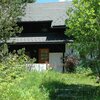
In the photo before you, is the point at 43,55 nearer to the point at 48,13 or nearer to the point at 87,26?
the point at 48,13

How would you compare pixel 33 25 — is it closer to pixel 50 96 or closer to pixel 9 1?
pixel 9 1

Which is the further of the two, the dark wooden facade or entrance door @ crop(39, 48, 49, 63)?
entrance door @ crop(39, 48, 49, 63)

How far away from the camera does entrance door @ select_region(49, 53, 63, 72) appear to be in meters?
29.5

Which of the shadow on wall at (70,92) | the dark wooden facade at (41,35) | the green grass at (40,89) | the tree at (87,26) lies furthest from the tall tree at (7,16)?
the dark wooden facade at (41,35)

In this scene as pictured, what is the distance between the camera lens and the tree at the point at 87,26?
14359 mm

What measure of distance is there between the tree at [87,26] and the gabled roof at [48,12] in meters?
15.2

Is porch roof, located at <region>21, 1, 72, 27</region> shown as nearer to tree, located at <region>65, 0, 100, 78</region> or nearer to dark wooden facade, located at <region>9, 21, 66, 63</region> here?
dark wooden facade, located at <region>9, 21, 66, 63</region>

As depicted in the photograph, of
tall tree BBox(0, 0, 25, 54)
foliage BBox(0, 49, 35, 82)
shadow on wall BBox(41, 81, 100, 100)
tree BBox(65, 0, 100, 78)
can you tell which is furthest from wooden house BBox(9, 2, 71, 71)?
tree BBox(65, 0, 100, 78)

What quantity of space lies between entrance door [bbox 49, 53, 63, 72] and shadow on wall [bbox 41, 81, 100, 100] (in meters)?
12.7

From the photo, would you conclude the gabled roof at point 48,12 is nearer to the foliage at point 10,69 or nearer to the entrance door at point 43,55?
the entrance door at point 43,55

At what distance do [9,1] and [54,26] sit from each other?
40.7 ft

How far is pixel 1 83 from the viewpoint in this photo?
12555mm

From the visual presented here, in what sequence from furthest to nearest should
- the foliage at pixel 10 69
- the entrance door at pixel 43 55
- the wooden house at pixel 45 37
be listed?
1. the entrance door at pixel 43 55
2. the wooden house at pixel 45 37
3. the foliage at pixel 10 69

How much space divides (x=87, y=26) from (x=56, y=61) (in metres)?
15.6
